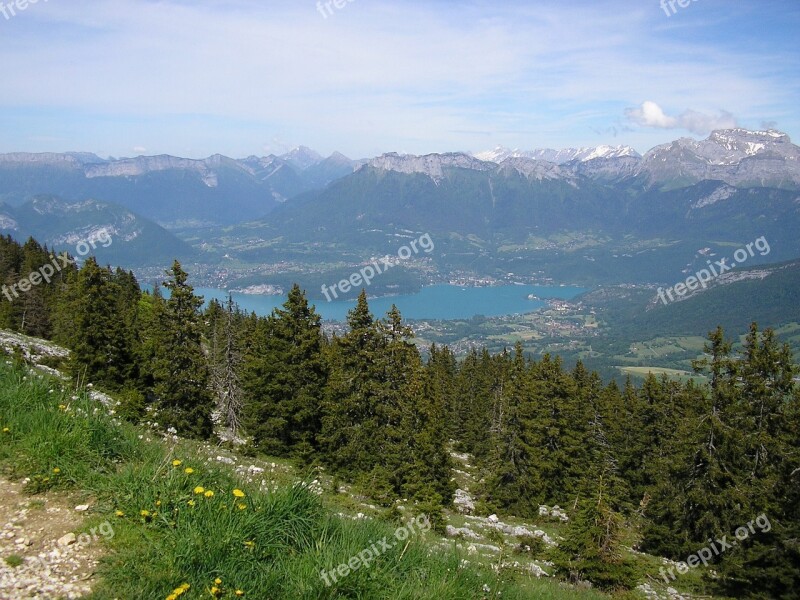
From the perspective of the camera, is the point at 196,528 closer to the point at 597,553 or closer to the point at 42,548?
the point at 42,548

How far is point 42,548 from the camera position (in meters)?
5.30

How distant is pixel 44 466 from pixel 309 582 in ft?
12.0

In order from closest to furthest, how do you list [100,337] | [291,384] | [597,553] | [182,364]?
[597,553], [182,364], [100,337], [291,384]

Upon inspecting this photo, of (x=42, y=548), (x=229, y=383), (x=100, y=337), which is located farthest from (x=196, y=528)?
(x=229, y=383)

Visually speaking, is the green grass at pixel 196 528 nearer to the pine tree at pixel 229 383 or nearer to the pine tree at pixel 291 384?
the pine tree at pixel 291 384

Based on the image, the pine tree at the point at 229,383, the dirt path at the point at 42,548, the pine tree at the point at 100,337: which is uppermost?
the dirt path at the point at 42,548

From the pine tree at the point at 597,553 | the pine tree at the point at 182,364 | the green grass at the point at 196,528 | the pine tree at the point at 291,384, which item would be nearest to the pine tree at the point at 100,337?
the pine tree at the point at 182,364

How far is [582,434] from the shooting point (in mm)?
38406

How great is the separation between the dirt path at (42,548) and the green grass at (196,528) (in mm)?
166

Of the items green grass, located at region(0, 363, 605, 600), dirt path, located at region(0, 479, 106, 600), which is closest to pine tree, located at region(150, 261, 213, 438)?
green grass, located at region(0, 363, 605, 600)

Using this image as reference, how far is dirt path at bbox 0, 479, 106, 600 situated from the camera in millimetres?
4801

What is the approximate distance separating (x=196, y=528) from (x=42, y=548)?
62.2 inches

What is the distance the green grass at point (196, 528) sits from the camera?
5.02 meters


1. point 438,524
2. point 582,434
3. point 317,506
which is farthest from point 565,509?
point 317,506
